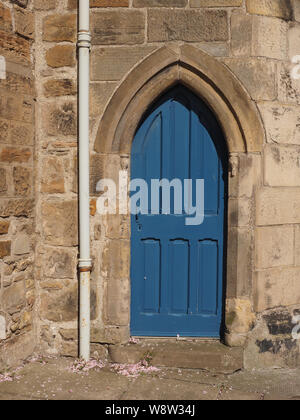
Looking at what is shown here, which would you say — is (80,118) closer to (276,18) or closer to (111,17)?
(111,17)

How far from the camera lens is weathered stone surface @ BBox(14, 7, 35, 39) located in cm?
375

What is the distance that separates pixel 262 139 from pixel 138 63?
3.91 feet

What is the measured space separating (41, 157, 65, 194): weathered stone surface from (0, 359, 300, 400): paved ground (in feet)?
4.77

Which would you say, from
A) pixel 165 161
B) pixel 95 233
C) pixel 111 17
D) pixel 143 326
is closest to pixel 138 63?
pixel 111 17

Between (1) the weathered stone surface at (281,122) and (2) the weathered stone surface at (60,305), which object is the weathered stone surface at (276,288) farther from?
(2) the weathered stone surface at (60,305)

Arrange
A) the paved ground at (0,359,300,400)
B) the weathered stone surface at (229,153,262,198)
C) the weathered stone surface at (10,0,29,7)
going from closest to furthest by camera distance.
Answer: the paved ground at (0,359,300,400)
the weathered stone surface at (10,0,29,7)
the weathered stone surface at (229,153,262,198)

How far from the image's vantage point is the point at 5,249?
368 cm

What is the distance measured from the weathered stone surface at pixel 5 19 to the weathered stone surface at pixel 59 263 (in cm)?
181

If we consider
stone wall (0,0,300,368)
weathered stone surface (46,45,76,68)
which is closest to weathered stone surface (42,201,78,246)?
stone wall (0,0,300,368)

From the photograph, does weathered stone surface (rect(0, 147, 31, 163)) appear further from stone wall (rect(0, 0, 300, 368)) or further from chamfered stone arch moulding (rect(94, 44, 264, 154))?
chamfered stone arch moulding (rect(94, 44, 264, 154))

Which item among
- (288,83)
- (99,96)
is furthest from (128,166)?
(288,83)

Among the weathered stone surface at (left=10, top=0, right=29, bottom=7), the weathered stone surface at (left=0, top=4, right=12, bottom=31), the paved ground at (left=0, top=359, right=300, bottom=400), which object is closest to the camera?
the paved ground at (left=0, top=359, right=300, bottom=400)

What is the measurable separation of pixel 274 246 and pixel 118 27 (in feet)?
7.31

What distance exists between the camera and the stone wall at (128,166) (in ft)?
12.5
